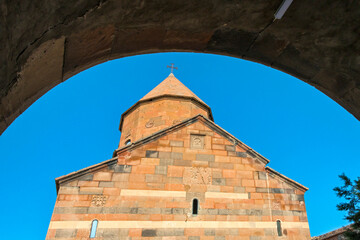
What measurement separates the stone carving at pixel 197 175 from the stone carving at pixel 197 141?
0.68m

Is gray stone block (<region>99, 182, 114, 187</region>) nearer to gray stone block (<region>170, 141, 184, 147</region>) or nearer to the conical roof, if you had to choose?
gray stone block (<region>170, 141, 184, 147</region>)

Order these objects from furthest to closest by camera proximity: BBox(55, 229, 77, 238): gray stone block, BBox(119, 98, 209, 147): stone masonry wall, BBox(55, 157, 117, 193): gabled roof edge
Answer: BBox(119, 98, 209, 147): stone masonry wall < BBox(55, 157, 117, 193): gabled roof edge < BBox(55, 229, 77, 238): gray stone block

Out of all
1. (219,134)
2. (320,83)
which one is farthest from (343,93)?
(219,134)

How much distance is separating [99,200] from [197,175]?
8.46 ft

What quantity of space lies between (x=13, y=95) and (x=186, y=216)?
20.1 ft

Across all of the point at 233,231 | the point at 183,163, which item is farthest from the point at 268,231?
the point at 183,163

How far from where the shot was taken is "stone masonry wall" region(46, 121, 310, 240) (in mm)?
6773

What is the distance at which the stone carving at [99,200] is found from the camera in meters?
6.93

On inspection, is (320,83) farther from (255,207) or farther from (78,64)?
(255,207)

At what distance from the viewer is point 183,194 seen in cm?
736

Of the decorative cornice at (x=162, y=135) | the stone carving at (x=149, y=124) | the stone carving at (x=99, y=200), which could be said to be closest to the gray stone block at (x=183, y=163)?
the decorative cornice at (x=162, y=135)

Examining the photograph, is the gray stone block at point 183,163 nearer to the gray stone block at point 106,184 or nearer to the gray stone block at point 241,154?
the gray stone block at point 241,154

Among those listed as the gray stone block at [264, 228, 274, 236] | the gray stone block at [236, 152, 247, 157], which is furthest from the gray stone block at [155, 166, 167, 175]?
the gray stone block at [264, 228, 274, 236]

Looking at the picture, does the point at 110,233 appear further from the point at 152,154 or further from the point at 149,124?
the point at 149,124
